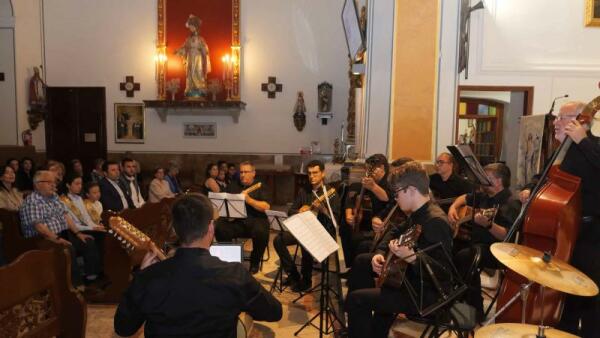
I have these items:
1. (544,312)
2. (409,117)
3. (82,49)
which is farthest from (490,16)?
(82,49)

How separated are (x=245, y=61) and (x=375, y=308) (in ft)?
30.7

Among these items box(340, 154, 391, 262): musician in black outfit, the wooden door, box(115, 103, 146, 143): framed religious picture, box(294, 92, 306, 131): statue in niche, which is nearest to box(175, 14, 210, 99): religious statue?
box(115, 103, 146, 143): framed religious picture

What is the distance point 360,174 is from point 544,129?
7.71ft

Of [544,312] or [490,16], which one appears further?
[490,16]

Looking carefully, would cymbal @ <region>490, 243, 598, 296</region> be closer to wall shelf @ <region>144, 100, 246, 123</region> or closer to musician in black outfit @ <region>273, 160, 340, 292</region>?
musician in black outfit @ <region>273, 160, 340, 292</region>

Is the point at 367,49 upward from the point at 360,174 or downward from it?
upward

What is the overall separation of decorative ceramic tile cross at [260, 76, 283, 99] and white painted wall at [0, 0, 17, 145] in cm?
606

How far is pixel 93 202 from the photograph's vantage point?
5605 millimetres

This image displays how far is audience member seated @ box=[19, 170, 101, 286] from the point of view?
4.63m

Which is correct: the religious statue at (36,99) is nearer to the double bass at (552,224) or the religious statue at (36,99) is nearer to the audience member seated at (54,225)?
the audience member seated at (54,225)

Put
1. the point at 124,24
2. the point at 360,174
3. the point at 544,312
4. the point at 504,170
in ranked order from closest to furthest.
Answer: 1. the point at 544,312
2. the point at 504,170
3. the point at 360,174
4. the point at 124,24

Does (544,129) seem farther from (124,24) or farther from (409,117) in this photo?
(124,24)

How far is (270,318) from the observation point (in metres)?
2.10

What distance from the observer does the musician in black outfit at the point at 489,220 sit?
12.5 ft
